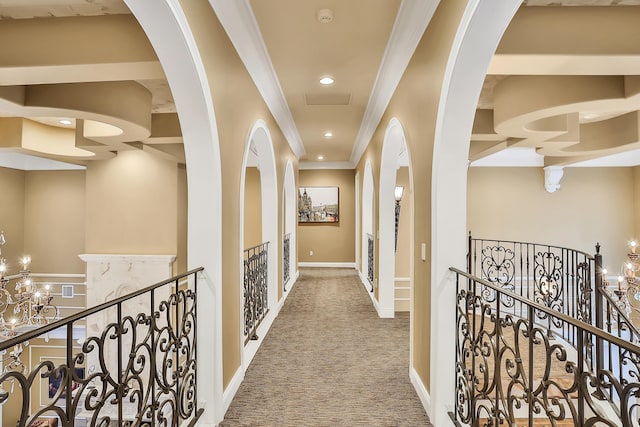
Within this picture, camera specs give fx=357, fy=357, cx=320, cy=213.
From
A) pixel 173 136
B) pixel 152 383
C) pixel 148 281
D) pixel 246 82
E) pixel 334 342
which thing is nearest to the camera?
pixel 152 383

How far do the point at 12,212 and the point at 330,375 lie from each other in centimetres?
728

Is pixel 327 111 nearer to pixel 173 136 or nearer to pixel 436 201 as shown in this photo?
pixel 173 136

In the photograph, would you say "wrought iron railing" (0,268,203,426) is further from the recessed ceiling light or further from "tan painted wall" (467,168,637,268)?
"tan painted wall" (467,168,637,268)

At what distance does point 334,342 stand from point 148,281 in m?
3.54

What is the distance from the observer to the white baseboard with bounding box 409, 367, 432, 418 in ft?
7.98

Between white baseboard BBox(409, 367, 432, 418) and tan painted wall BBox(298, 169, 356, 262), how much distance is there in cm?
693

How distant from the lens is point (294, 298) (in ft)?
19.8

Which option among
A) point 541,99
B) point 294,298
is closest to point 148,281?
point 294,298

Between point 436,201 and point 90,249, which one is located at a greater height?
point 436,201

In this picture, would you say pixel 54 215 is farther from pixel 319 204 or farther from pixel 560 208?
pixel 560 208

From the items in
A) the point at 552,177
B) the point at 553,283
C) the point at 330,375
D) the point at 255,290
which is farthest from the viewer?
the point at 552,177

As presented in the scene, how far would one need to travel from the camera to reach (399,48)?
9.76 feet

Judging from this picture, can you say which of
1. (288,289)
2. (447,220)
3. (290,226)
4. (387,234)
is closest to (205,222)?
(447,220)

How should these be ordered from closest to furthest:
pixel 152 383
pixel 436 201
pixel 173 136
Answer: pixel 152 383 → pixel 436 201 → pixel 173 136
